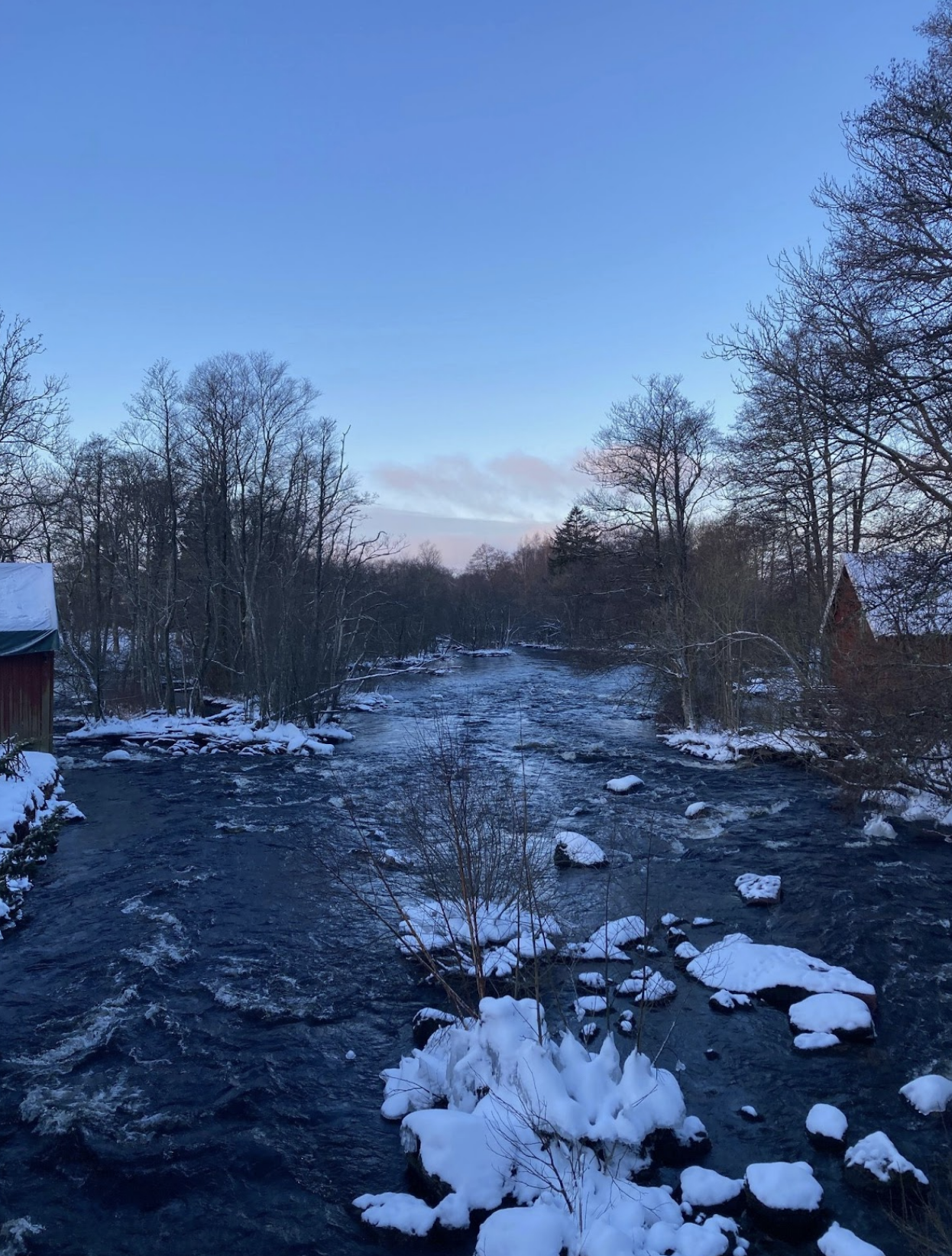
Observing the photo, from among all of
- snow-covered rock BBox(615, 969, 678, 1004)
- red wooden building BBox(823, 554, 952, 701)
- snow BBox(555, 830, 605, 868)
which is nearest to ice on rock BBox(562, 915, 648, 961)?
snow-covered rock BBox(615, 969, 678, 1004)

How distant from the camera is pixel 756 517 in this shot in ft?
50.8

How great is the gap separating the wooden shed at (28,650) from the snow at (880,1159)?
14.7 meters

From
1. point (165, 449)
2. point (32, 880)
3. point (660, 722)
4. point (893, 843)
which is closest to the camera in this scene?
point (32, 880)

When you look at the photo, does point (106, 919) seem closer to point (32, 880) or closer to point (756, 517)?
point (32, 880)

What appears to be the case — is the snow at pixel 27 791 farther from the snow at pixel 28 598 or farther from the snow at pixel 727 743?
the snow at pixel 727 743

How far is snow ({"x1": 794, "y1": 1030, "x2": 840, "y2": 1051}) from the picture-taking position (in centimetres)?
672

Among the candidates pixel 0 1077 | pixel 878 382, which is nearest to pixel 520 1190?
pixel 0 1077

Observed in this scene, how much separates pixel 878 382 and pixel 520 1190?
757cm

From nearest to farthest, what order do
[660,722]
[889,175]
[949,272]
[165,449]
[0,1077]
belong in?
[0,1077]
[949,272]
[889,175]
[660,722]
[165,449]

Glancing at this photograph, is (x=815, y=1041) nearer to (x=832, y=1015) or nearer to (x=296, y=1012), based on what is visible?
(x=832, y=1015)

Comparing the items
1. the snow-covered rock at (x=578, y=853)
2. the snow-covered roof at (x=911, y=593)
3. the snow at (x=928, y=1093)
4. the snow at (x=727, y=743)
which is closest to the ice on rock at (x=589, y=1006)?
the snow at (x=928, y=1093)

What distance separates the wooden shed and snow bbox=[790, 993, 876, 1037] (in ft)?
45.5

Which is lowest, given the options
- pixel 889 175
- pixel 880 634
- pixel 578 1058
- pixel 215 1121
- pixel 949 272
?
pixel 215 1121

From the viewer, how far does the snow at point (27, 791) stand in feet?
37.2
